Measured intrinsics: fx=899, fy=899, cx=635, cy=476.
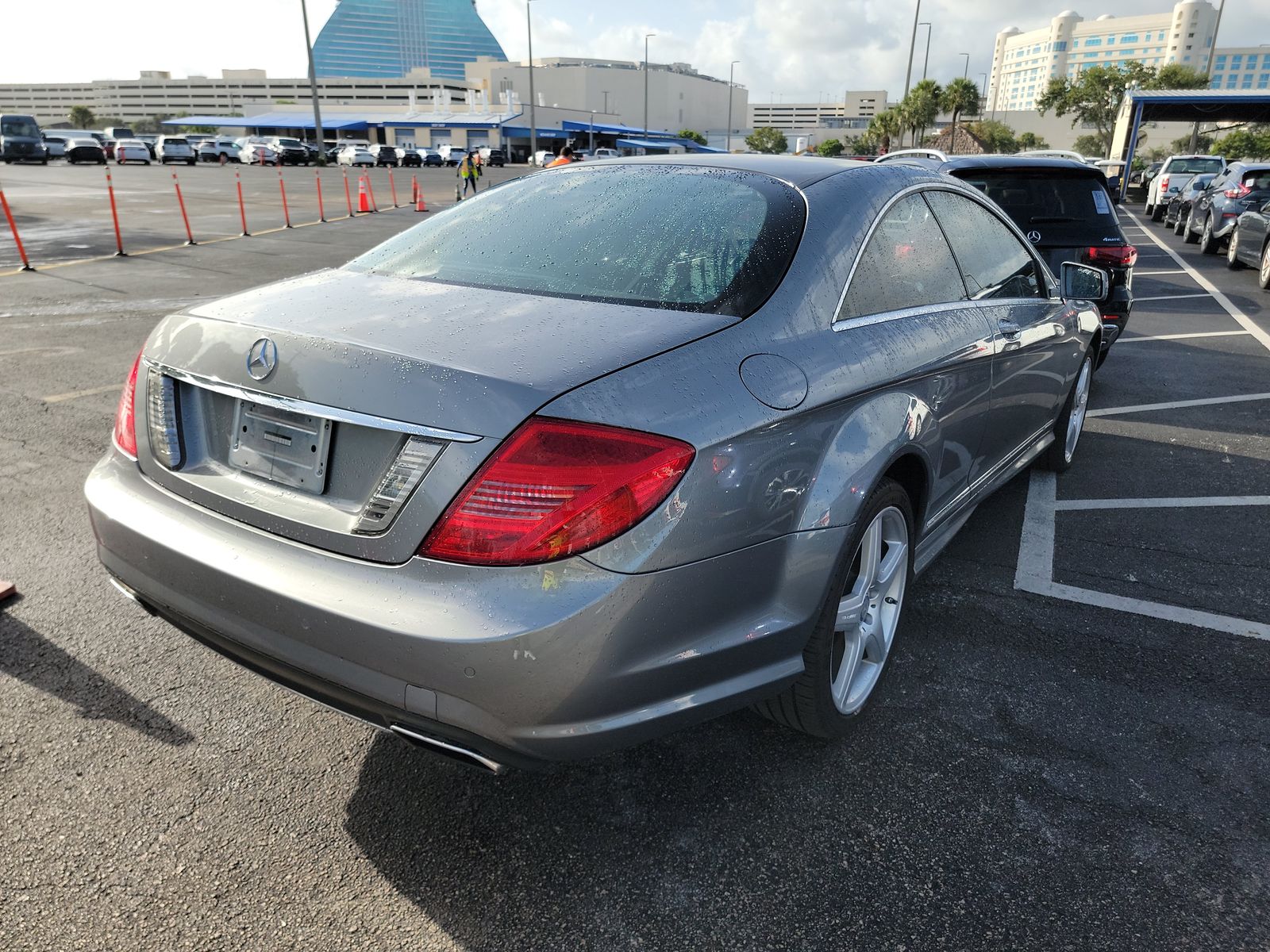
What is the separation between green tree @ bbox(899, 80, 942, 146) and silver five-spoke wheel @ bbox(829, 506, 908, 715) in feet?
232

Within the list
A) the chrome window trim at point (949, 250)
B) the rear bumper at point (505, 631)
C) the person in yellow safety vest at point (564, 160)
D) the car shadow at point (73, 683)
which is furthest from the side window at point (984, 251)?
the car shadow at point (73, 683)

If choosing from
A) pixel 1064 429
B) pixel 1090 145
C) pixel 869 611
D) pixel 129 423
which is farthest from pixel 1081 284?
pixel 1090 145

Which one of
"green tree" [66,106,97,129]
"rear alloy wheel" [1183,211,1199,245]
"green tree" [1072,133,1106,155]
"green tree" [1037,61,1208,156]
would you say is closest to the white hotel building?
"green tree" [1072,133,1106,155]

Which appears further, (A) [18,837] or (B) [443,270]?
(B) [443,270]

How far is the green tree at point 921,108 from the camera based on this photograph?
66375 millimetres

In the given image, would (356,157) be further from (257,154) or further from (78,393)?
(78,393)

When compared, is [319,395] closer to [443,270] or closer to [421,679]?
[421,679]

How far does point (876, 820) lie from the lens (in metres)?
2.32

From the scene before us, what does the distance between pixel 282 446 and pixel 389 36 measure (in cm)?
18332

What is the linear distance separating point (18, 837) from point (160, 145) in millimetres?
64773

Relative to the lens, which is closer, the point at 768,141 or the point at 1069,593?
the point at 1069,593

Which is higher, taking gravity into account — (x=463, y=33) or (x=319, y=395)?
(x=463, y=33)

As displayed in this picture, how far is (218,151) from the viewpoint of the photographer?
194 ft

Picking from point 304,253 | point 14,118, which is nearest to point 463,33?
point 14,118
